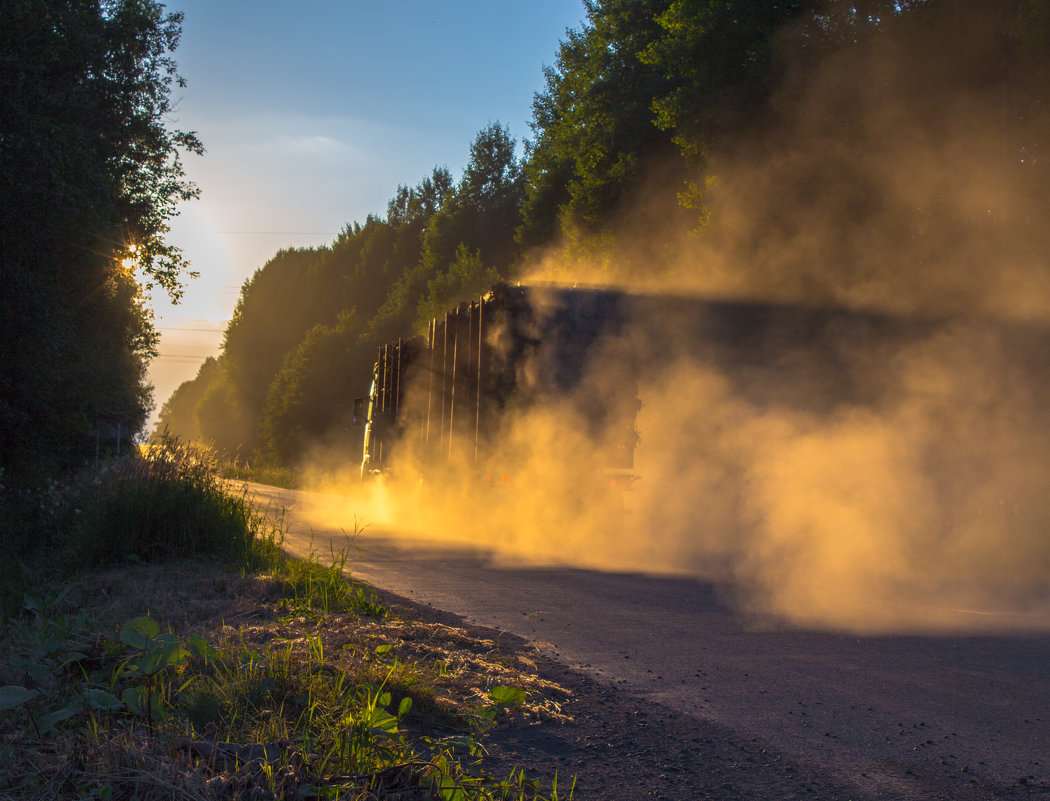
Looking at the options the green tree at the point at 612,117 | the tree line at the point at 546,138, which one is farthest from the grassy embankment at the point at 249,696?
the green tree at the point at 612,117

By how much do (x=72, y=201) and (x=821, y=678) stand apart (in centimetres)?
1085

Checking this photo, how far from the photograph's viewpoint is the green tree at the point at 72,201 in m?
11.0

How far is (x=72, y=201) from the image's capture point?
11.2 meters

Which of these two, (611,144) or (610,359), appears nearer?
(610,359)

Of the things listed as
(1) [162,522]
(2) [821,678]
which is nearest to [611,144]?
(1) [162,522]

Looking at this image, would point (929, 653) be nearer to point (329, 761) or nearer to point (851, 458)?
point (329, 761)

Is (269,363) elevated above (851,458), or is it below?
above

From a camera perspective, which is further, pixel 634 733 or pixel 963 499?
pixel 963 499

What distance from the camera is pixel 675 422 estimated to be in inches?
549

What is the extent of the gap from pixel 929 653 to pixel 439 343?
12.3 meters

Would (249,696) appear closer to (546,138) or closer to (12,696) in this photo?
(12,696)

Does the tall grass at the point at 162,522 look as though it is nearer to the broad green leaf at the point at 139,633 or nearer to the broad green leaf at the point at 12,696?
the broad green leaf at the point at 139,633

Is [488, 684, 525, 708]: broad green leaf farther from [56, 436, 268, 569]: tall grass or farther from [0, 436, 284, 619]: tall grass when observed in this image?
[56, 436, 268, 569]: tall grass

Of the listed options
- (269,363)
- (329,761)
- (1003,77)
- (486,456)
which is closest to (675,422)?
(486,456)
